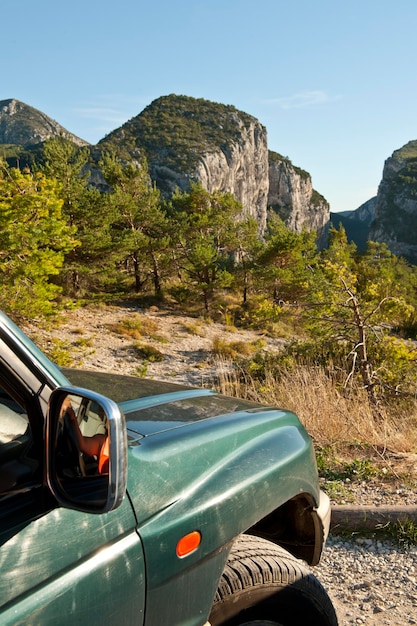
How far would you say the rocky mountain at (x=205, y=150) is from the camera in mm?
77188

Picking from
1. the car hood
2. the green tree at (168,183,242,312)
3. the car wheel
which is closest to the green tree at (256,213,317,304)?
the green tree at (168,183,242,312)

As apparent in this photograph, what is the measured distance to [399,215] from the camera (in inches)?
4441

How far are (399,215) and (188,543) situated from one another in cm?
12285

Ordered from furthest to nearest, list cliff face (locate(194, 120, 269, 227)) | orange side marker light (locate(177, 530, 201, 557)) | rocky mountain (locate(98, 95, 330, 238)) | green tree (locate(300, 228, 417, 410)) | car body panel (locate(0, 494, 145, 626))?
cliff face (locate(194, 120, 269, 227)), rocky mountain (locate(98, 95, 330, 238)), green tree (locate(300, 228, 417, 410)), orange side marker light (locate(177, 530, 201, 557)), car body panel (locate(0, 494, 145, 626))

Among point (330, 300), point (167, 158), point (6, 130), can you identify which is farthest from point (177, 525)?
point (6, 130)

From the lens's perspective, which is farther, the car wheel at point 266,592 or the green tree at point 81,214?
the green tree at point 81,214

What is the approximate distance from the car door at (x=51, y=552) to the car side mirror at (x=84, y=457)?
5 cm

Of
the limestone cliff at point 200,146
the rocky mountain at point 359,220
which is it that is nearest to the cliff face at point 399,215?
the rocky mountain at point 359,220

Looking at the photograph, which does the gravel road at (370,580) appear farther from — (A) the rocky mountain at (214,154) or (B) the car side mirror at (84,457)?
(A) the rocky mountain at (214,154)

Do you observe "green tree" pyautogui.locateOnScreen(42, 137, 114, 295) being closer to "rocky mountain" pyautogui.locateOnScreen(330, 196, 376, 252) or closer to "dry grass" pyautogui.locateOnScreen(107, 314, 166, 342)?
"dry grass" pyautogui.locateOnScreen(107, 314, 166, 342)

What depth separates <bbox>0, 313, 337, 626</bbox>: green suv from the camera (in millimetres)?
1031

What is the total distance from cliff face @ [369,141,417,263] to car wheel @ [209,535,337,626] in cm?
10691

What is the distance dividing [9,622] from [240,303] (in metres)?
26.1

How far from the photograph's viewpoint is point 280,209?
123875 millimetres
